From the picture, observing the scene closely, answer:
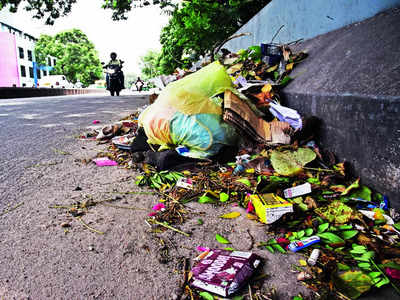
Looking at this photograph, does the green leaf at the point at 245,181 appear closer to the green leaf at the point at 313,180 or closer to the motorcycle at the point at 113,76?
the green leaf at the point at 313,180

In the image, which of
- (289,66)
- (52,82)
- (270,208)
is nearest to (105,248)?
(270,208)

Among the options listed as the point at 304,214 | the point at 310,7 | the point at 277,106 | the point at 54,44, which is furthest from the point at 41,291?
the point at 54,44

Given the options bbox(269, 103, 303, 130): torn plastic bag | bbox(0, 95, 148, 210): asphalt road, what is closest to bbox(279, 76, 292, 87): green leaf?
bbox(269, 103, 303, 130): torn plastic bag

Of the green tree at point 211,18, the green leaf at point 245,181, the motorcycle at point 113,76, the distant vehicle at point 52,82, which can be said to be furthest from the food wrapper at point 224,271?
the distant vehicle at point 52,82

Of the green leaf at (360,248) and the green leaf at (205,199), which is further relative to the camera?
the green leaf at (205,199)

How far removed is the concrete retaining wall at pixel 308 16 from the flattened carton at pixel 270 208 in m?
1.62

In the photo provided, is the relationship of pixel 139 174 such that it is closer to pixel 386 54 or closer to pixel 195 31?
pixel 386 54

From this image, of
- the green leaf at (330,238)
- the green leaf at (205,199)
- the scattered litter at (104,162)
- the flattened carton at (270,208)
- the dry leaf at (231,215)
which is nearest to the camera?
the green leaf at (330,238)

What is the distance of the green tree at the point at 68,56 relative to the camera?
36.8 metres

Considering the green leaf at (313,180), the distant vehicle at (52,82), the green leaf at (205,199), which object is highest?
the distant vehicle at (52,82)

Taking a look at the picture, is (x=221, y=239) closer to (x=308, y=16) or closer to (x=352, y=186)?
(x=352, y=186)

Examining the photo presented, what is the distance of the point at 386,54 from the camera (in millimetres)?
1435

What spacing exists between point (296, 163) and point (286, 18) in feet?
7.99

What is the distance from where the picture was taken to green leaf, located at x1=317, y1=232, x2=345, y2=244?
3.31 ft
